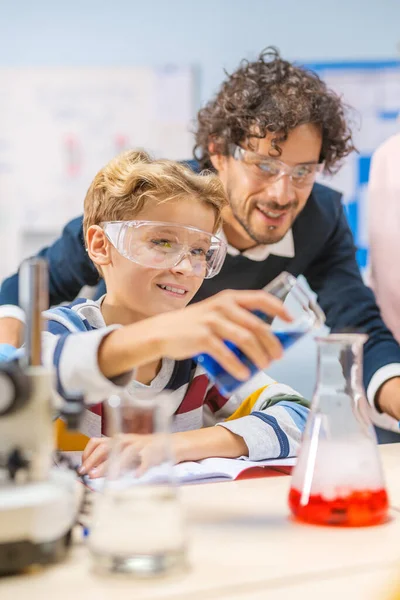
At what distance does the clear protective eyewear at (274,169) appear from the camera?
1.82m

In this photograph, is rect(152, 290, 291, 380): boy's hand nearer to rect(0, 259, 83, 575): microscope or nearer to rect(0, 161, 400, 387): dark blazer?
rect(0, 259, 83, 575): microscope

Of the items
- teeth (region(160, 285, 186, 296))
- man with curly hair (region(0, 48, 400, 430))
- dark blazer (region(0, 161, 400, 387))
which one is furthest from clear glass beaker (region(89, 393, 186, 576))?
dark blazer (region(0, 161, 400, 387))

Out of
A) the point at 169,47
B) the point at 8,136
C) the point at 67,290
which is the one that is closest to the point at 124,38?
the point at 169,47

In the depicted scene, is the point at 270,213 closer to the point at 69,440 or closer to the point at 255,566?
the point at 69,440

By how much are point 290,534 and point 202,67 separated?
3020 mm

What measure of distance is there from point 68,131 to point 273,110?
1879 millimetres

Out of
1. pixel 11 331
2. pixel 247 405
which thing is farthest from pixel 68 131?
pixel 247 405

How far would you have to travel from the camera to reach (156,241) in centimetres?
135

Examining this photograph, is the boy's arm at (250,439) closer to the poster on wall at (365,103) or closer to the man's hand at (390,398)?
the man's hand at (390,398)

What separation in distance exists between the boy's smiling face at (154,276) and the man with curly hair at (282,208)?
1.03ft

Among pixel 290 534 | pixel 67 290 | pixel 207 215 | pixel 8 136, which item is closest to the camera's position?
pixel 290 534

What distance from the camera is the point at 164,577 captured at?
66 centimetres

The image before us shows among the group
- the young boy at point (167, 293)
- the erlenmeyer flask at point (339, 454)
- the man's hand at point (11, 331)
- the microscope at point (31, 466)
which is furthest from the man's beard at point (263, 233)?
the microscope at point (31, 466)

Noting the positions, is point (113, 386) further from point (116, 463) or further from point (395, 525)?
point (395, 525)
